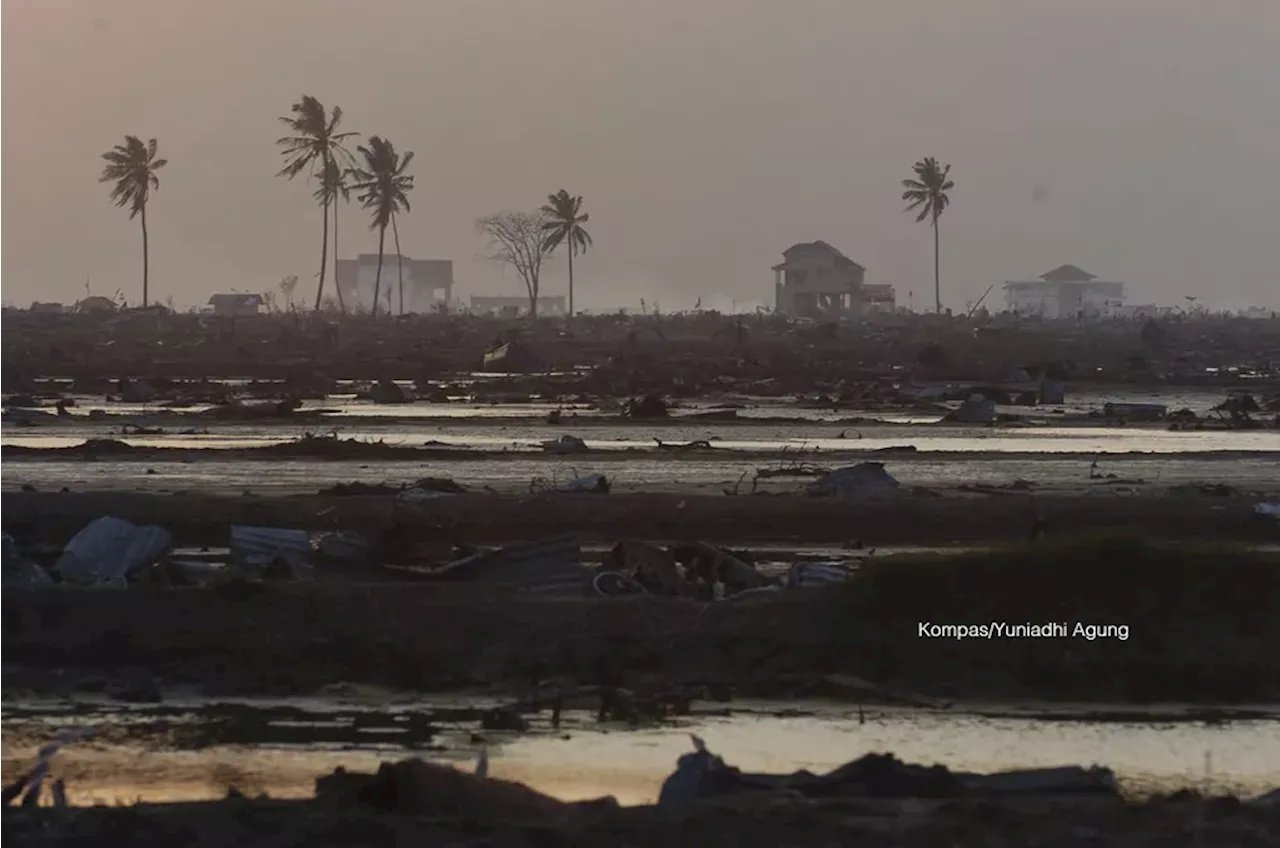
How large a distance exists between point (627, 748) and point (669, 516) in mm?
8719

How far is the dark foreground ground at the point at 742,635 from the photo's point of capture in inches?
474

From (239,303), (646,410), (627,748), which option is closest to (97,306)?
(239,303)

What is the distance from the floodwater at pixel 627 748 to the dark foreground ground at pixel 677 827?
91 centimetres

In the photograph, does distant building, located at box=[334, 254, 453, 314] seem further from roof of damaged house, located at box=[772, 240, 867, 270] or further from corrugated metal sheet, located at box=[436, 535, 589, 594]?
corrugated metal sheet, located at box=[436, 535, 589, 594]

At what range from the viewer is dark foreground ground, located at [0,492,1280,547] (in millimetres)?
18109

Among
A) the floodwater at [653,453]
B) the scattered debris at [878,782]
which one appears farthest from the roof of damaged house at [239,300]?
the scattered debris at [878,782]

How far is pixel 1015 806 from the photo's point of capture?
28.3 ft

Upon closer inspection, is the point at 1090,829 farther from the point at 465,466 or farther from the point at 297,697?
the point at 465,466

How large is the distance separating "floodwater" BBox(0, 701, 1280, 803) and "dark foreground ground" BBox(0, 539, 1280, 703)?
72 cm

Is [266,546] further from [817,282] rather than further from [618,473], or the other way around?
[817,282]

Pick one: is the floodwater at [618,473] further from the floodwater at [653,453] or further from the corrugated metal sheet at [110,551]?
the corrugated metal sheet at [110,551]

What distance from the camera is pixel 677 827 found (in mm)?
8023

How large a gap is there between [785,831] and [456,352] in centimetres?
5666

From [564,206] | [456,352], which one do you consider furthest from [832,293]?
[456,352]
